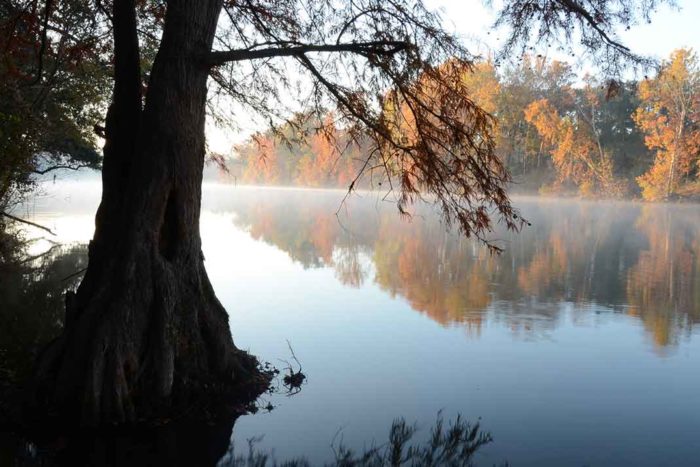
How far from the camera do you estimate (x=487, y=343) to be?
27.2 feet

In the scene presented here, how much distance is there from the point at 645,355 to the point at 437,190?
14.2 feet

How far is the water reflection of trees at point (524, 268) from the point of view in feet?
34.0

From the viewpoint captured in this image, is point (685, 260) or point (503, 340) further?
point (685, 260)

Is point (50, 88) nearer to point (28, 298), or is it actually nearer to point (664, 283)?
point (28, 298)

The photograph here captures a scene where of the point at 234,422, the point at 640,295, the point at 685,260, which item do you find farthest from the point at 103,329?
the point at 685,260

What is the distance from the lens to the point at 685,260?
16.4m

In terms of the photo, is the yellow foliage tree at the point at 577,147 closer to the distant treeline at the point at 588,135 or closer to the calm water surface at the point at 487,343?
the distant treeline at the point at 588,135

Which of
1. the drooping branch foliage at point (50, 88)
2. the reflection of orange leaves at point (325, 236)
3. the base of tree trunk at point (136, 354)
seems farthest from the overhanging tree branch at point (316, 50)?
the reflection of orange leaves at point (325, 236)

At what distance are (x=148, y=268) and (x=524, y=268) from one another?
11839 millimetres

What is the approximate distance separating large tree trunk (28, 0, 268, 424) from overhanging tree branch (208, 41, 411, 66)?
0.21m

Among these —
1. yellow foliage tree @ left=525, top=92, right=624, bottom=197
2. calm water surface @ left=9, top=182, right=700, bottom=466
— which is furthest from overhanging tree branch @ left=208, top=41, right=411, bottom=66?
yellow foliage tree @ left=525, top=92, right=624, bottom=197

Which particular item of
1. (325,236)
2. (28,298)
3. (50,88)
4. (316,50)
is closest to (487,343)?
(316,50)

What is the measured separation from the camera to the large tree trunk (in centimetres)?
478

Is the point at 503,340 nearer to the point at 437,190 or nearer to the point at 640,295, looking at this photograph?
the point at 437,190
